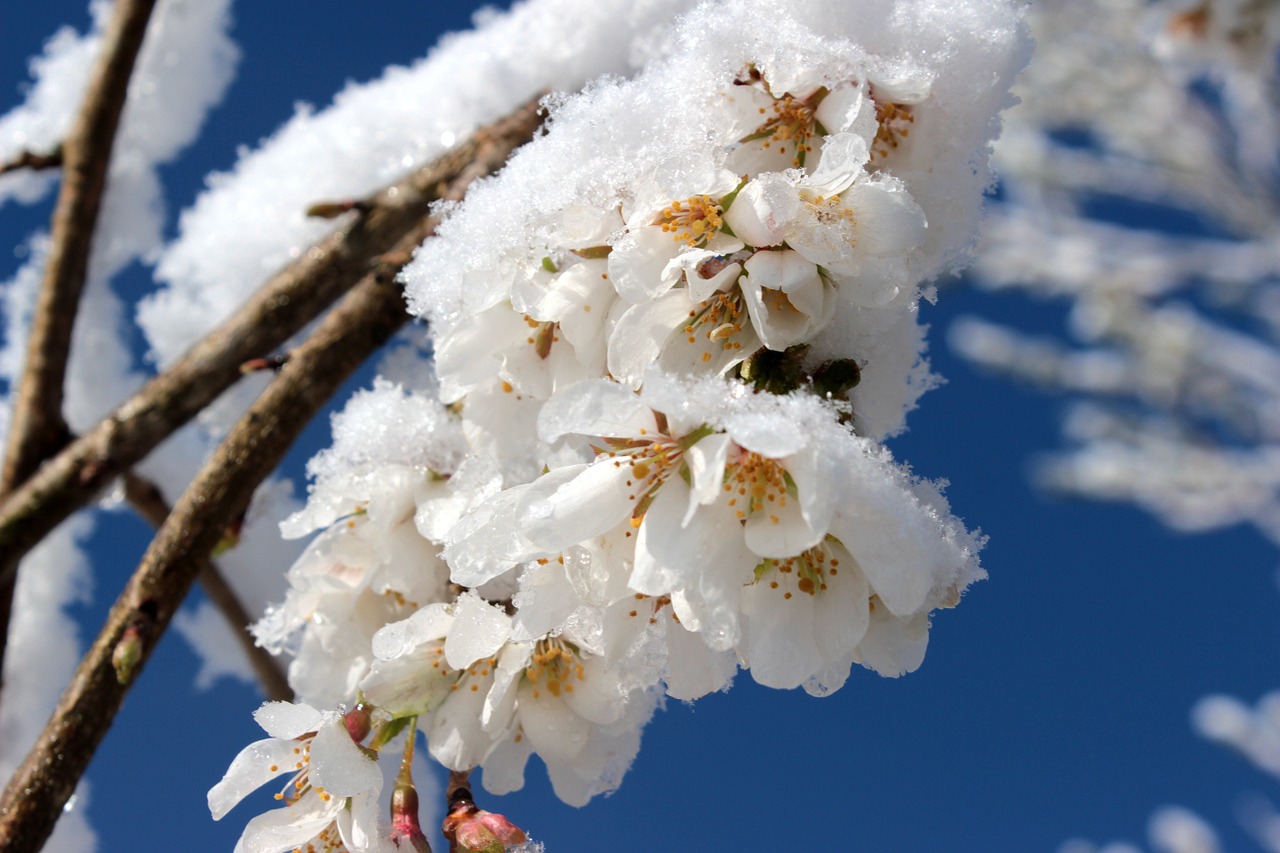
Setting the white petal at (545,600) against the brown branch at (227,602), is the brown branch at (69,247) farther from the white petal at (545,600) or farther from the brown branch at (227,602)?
the white petal at (545,600)

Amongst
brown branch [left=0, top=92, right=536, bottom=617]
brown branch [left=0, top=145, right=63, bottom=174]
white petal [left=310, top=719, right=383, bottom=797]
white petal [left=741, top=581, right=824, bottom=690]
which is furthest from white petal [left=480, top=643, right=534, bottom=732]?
brown branch [left=0, top=145, right=63, bottom=174]

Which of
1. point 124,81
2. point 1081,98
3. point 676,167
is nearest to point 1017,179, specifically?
point 1081,98

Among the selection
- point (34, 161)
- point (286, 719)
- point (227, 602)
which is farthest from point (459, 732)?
point (34, 161)

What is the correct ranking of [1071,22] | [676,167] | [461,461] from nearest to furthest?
1. [676,167]
2. [461,461]
3. [1071,22]

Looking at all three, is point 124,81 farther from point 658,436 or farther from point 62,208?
point 658,436

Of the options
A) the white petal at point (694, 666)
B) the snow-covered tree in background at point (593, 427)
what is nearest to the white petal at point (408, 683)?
the snow-covered tree in background at point (593, 427)

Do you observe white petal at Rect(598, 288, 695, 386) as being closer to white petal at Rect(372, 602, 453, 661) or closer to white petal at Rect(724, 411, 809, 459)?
white petal at Rect(724, 411, 809, 459)

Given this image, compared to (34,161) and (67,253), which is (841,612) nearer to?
(67,253)
